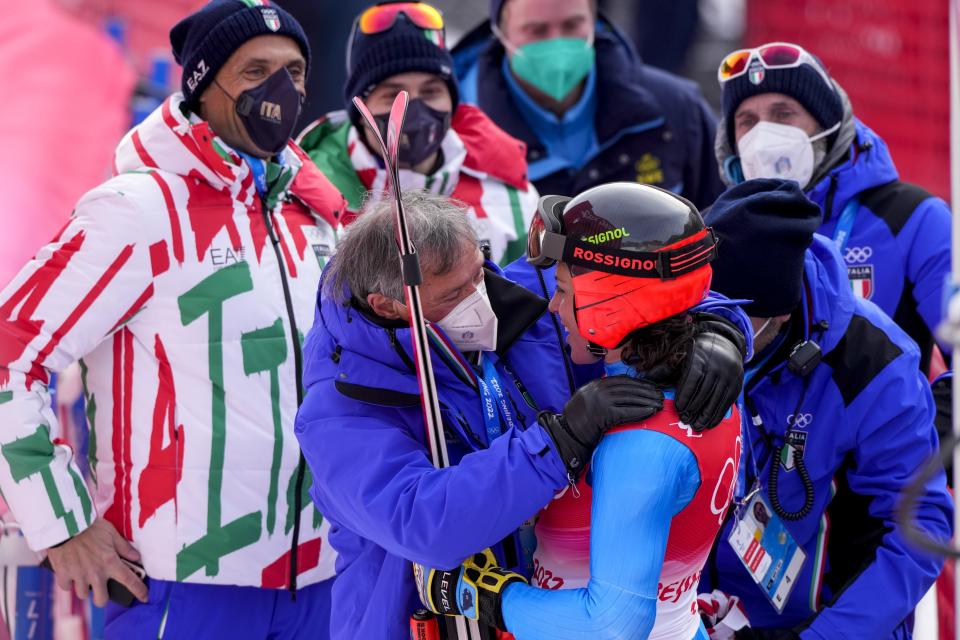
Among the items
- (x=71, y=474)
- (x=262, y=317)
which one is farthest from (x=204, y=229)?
(x=71, y=474)

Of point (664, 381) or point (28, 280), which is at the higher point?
point (28, 280)

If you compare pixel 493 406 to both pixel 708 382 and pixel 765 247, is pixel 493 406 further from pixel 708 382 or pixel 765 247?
pixel 765 247

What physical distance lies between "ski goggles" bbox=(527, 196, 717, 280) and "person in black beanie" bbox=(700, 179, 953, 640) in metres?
0.46

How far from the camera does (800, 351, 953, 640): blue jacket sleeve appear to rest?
2.96m

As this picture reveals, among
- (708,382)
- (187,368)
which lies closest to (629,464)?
(708,382)

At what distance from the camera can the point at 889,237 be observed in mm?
3652

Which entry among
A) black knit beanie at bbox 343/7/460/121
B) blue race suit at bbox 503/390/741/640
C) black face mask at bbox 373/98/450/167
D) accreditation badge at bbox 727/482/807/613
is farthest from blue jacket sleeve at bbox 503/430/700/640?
black knit beanie at bbox 343/7/460/121

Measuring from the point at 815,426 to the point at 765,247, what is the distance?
1.55 ft

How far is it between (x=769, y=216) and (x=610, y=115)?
1966 mm

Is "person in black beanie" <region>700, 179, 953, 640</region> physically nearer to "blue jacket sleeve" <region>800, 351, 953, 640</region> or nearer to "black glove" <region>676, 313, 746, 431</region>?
"blue jacket sleeve" <region>800, 351, 953, 640</region>

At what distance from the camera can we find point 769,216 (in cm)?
288

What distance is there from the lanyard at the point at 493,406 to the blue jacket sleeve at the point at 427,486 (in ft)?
0.53

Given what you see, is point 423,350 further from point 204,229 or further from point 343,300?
point 204,229

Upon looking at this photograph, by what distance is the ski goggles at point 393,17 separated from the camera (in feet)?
13.3
